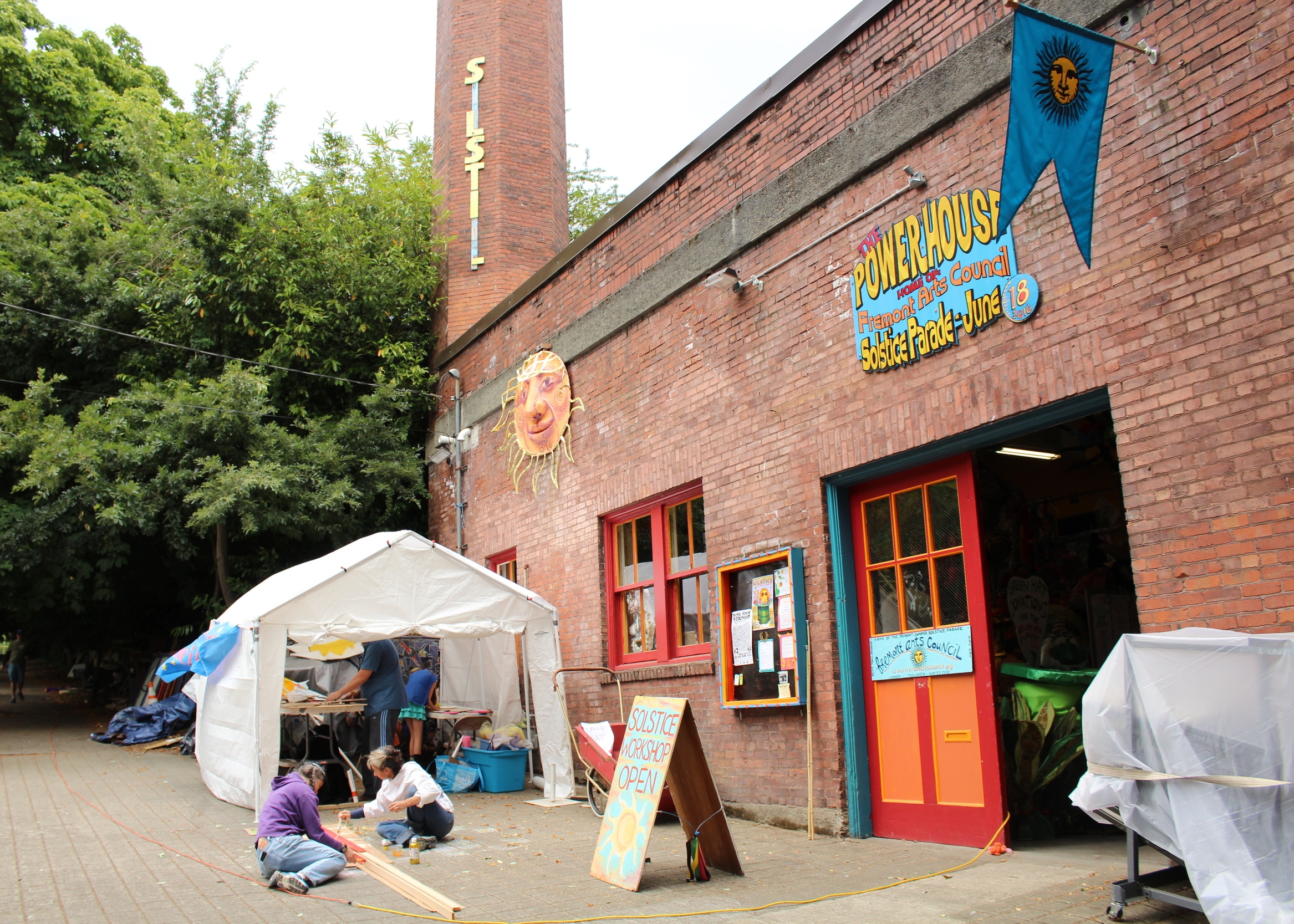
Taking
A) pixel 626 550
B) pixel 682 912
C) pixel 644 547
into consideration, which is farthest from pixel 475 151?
pixel 682 912

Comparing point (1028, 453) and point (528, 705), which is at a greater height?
point (1028, 453)

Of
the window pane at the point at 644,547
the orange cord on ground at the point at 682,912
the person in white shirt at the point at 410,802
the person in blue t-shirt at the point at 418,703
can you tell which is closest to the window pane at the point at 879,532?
the orange cord on ground at the point at 682,912

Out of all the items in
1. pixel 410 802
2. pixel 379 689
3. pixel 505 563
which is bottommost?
→ pixel 410 802

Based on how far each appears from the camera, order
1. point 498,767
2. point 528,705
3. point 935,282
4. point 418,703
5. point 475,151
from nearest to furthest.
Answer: point 935,282
point 498,767
point 528,705
point 418,703
point 475,151

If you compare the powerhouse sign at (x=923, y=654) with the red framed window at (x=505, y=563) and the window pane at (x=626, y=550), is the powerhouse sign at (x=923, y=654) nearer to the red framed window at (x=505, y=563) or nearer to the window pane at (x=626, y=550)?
the window pane at (x=626, y=550)

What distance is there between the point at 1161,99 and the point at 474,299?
490 inches

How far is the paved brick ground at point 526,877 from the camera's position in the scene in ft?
18.1

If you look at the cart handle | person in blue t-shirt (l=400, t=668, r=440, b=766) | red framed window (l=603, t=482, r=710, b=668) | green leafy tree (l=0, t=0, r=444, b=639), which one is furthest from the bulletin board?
green leafy tree (l=0, t=0, r=444, b=639)

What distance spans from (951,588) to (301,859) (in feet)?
15.9

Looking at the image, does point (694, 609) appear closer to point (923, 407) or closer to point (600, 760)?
point (600, 760)

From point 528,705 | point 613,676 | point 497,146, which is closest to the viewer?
point 613,676

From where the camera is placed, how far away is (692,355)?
9.68m

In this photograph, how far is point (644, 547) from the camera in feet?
35.1

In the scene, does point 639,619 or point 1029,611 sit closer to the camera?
point 1029,611
